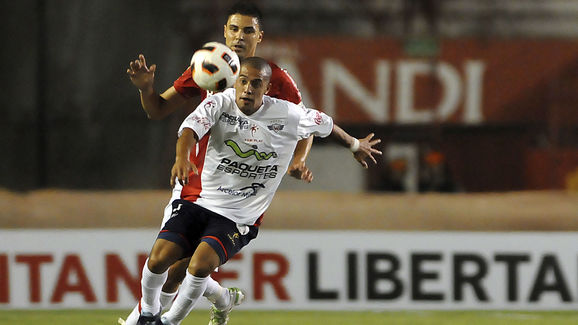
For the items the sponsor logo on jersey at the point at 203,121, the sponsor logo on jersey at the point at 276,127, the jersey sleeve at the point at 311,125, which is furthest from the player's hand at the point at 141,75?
the jersey sleeve at the point at 311,125

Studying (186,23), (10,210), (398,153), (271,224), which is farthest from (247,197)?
(186,23)

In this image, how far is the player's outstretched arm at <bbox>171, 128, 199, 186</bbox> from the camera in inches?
212

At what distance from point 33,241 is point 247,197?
3.10m

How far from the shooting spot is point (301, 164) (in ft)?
19.7

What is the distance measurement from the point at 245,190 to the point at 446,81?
30.4ft

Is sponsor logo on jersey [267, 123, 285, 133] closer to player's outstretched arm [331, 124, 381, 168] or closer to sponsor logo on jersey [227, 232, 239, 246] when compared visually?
player's outstretched arm [331, 124, 381, 168]

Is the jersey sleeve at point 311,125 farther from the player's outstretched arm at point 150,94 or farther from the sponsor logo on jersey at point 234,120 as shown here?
the player's outstretched arm at point 150,94

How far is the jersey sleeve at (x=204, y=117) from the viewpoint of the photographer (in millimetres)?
5777

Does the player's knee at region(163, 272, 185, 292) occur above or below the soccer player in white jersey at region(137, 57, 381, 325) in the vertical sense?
below

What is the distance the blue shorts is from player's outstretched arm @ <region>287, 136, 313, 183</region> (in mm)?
562

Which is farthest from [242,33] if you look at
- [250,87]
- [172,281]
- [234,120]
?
[172,281]

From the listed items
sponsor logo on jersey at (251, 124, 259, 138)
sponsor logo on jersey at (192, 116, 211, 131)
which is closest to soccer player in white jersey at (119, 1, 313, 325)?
sponsor logo on jersey at (251, 124, 259, 138)

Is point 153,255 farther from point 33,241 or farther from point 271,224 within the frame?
point 271,224

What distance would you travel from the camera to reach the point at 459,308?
8.58m
